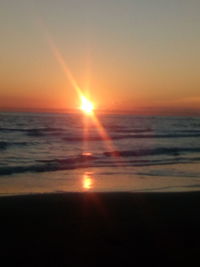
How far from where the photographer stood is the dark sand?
19.9 feet

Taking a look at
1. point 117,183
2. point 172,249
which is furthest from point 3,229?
point 117,183

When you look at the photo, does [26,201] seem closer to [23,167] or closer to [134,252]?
[134,252]

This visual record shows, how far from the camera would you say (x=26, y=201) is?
9.66 m

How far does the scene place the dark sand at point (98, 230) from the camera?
6.05 meters

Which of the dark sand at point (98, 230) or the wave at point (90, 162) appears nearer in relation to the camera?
the dark sand at point (98, 230)

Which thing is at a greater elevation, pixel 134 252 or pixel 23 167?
pixel 23 167

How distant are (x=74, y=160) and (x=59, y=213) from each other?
451 inches

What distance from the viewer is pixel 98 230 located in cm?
736

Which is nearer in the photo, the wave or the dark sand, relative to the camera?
the dark sand

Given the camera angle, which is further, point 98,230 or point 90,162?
point 90,162

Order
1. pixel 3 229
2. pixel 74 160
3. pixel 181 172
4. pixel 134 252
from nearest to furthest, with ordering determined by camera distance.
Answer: pixel 134 252
pixel 3 229
pixel 181 172
pixel 74 160

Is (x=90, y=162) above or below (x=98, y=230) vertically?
above

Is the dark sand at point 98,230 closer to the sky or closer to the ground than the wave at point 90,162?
closer to the ground

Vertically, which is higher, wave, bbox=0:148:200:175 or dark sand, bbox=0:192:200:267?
wave, bbox=0:148:200:175
